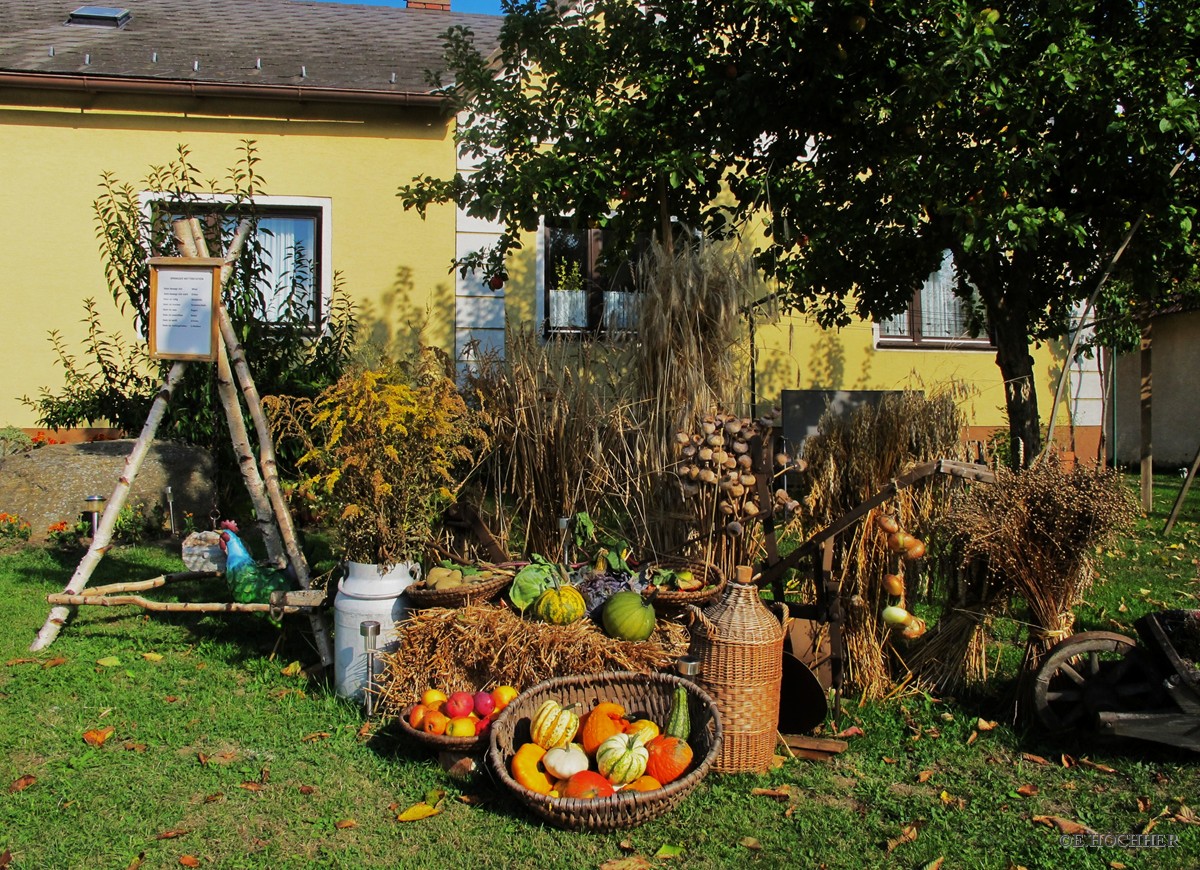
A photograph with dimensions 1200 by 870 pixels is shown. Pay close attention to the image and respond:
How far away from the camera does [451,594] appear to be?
4.10 m

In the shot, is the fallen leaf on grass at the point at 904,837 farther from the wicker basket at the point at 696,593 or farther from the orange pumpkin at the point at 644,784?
the wicker basket at the point at 696,593

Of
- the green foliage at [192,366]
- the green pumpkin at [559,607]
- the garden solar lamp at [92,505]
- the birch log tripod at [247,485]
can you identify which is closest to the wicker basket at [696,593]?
the green pumpkin at [559,607]

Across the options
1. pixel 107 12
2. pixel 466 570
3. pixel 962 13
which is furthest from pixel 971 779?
pixel 107 12

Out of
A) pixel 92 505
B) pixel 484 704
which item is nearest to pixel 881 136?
pixel 484 704

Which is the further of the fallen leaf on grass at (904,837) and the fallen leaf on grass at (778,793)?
the fallen leaf on grass at (778,793)

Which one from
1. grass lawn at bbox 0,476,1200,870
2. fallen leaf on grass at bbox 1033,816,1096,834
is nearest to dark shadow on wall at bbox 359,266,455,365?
grass lawn at bbox 0,476,1200,870

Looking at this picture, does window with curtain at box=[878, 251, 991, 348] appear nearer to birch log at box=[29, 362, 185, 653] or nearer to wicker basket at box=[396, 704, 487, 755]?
birch log at box=[29, 362, 185, 653]

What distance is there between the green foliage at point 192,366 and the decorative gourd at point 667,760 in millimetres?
5163

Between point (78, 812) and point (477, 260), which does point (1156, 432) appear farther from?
point (78, 812)

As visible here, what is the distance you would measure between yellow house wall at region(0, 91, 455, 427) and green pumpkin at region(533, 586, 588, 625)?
609 cm

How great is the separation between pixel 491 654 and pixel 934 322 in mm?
9060

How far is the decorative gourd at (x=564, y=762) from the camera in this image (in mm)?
3230

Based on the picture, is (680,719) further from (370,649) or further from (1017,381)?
(1017,381)

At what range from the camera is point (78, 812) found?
3188 mm
